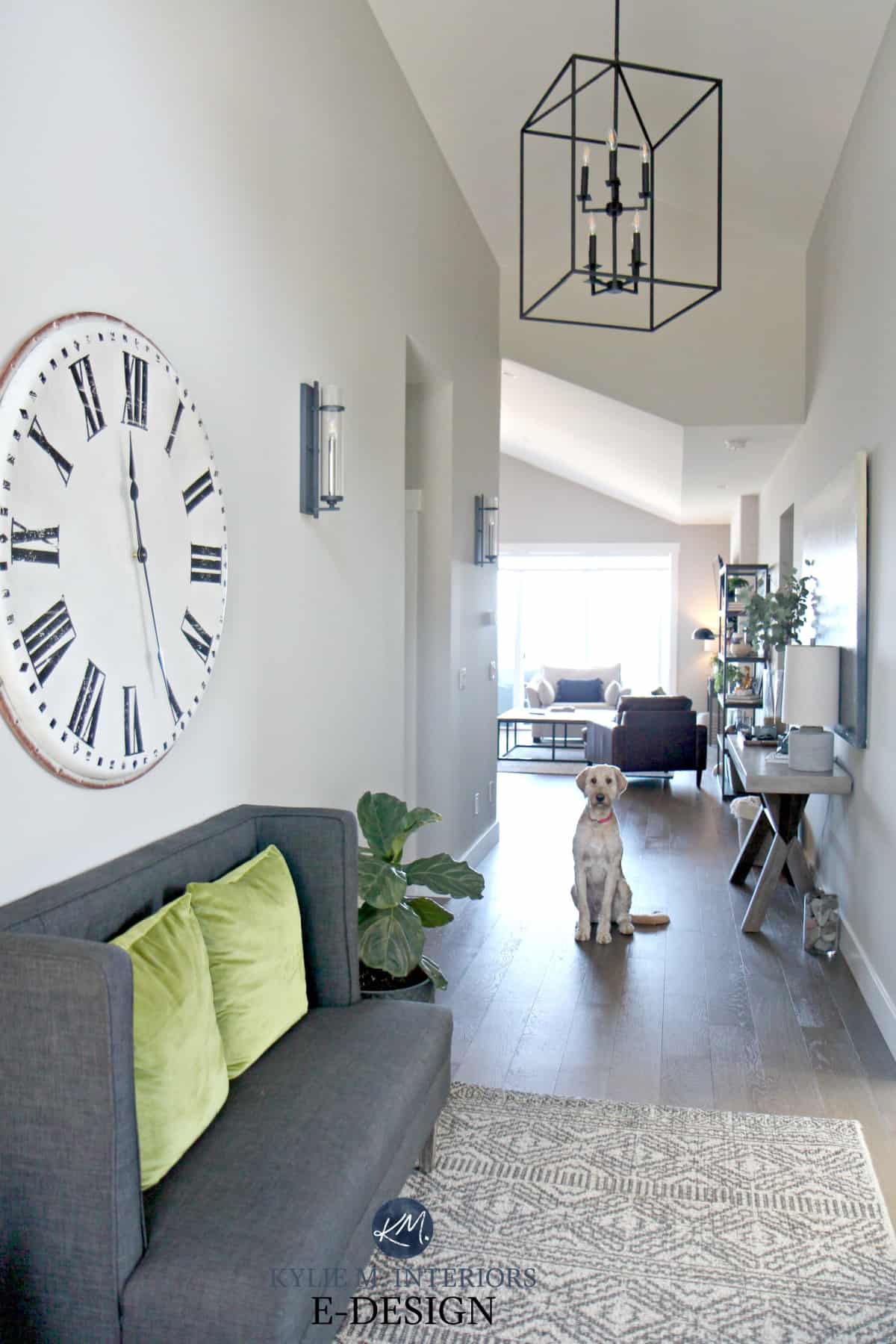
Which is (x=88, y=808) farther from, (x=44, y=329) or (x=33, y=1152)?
(x=44, y=329)

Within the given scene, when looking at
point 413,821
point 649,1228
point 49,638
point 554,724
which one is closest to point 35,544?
point 49,638

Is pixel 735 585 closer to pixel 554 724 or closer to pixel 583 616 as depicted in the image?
pixel 554 724

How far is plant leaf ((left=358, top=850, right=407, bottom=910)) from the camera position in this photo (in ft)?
8.86

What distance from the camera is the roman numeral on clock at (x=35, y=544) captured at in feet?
5.49

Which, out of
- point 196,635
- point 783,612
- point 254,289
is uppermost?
point 254,289

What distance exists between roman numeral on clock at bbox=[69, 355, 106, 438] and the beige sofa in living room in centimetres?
982

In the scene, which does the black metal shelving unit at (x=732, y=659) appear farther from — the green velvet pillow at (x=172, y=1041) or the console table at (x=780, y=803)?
the green velvet pillow at (x=172, y=1041)

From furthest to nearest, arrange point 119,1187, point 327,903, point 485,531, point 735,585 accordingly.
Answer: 1. point 735,585
2. point 485,531
3. point 327,903
4. point 119,1187

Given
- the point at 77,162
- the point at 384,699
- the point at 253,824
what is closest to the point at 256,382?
the point at 77,162

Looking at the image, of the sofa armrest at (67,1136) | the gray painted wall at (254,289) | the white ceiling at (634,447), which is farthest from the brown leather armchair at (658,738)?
the sofa armrest at (67,1136)

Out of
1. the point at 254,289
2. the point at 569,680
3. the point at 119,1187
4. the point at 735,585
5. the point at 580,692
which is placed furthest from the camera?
the point at 569,680

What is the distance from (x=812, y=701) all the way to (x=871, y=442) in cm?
103

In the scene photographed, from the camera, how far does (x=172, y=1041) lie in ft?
Answer: 5.54

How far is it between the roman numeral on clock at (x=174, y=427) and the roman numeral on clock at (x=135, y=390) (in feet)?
0.34
